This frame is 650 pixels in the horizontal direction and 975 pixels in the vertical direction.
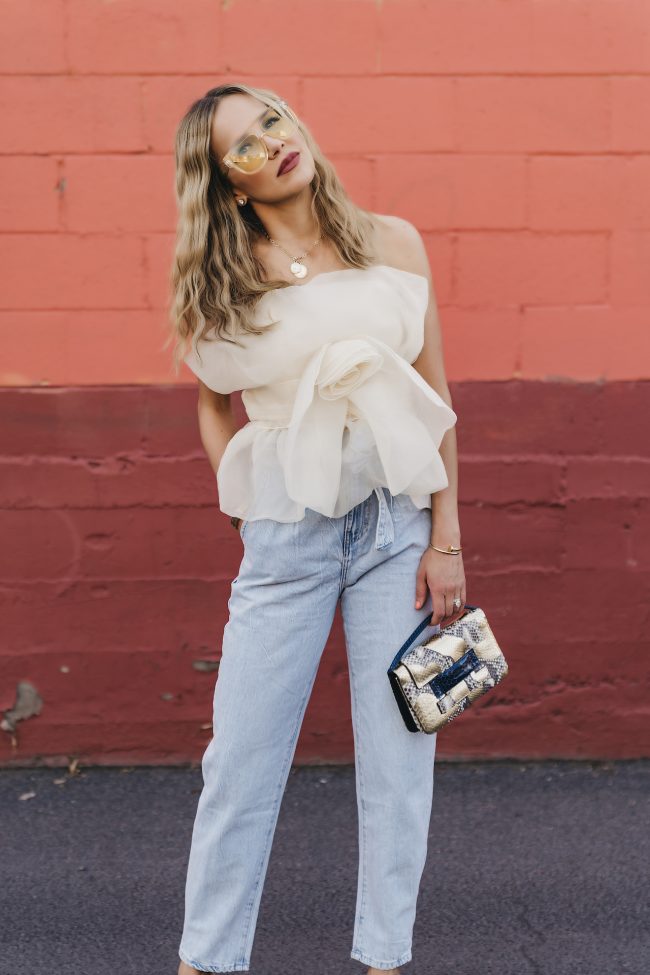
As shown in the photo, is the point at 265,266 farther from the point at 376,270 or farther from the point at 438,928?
the point at 438,928

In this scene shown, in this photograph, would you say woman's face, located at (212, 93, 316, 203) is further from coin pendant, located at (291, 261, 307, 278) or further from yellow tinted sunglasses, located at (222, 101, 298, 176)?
coin pendant, located at (291, 261, 307, 278)

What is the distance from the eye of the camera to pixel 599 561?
3.42 m

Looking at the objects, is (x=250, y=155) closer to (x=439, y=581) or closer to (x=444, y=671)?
(x=439, y=581)

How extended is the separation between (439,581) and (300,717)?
40 centimetres

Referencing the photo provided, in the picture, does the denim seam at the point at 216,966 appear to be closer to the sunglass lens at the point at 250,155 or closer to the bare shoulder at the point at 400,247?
the bare shoulder at the point at 400,247

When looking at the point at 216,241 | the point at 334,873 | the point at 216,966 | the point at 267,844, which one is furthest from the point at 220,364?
the point at 334,873

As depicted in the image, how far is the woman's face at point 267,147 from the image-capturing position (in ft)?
6.89

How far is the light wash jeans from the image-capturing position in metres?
2.14

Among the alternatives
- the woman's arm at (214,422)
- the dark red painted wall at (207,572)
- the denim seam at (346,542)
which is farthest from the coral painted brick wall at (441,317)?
the denim seam at (346,542)

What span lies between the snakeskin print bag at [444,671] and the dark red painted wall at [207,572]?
3.95ft

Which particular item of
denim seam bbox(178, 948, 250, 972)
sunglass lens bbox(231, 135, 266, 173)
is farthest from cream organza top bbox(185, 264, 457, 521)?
denim seam bbox(178, 948, 250, 972)

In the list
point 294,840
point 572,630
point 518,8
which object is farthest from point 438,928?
point 518,8

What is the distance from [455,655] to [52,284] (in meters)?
1.85

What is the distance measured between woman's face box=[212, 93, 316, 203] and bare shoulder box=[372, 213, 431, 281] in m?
0.20
